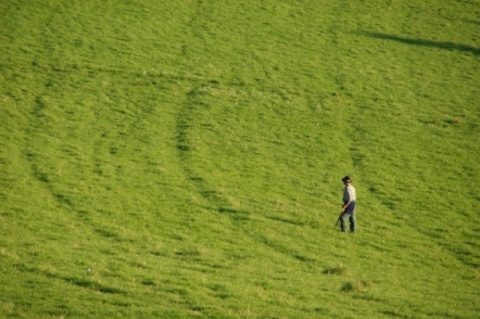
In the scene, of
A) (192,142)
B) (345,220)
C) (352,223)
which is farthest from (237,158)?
(352,223)

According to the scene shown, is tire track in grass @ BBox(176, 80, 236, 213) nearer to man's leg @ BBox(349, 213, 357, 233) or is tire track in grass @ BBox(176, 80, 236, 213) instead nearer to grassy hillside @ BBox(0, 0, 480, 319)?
grassy hillside @ BBox(0, 0, 480, 319)

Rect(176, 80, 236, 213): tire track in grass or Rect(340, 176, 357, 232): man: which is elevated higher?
Rect(340, 176, 357, 232): man

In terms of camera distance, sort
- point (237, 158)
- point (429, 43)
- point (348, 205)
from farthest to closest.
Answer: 1. point (429, 43)
2. point (237, 158)
3. point (348, 205)

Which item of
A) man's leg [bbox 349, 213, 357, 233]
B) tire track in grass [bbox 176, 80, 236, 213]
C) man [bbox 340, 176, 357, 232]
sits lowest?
tire track in grass [bbox 176, 80, 236, 213]

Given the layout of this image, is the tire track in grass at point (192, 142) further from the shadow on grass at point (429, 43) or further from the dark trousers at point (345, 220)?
the shadow on grass at point (429, 43)

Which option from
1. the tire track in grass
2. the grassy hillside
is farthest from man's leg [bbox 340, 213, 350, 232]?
the tire track in grass

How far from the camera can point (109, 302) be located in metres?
14.5

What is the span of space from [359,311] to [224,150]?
1777 centimetres

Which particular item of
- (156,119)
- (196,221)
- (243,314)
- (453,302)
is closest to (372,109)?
(156,119)

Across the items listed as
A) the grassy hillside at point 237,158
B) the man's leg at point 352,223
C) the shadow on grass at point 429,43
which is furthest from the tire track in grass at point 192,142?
the shadow on grass at point 429,43

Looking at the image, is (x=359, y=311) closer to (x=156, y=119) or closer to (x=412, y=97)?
(x=156, y=119)

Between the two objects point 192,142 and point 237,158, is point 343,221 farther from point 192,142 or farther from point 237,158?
point 192,142

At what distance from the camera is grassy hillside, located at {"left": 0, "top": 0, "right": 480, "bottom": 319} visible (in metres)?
16.5

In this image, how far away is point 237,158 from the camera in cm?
3116
